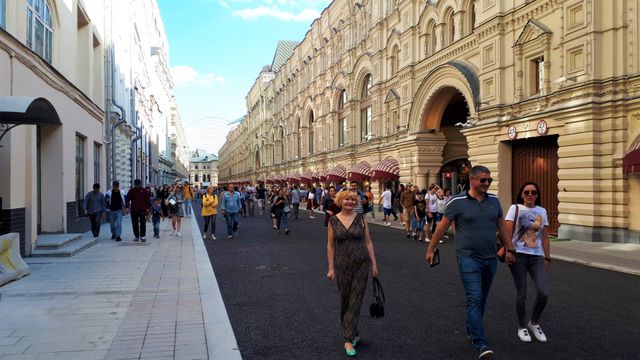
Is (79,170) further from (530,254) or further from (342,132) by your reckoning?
(342,132)

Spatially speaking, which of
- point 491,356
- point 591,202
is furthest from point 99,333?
point 591,202

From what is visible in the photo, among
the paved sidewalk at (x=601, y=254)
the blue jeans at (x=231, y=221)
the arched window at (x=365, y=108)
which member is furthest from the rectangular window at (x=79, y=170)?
the arched window at (x=365, y=108)

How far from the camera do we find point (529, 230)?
5.37 meters

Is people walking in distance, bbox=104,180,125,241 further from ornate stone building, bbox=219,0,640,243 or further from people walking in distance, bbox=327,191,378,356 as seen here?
ornate stone building, bbox=219,0,640,243

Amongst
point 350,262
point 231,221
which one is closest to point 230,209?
point 231,221

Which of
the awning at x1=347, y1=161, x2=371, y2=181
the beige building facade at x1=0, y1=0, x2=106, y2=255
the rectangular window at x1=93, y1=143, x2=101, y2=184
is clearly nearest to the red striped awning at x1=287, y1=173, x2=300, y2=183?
the awning at x1=347, y1=161, x2=371, y2=181

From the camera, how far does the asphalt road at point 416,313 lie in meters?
4.96

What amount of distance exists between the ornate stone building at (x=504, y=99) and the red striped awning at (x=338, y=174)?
0.21 meters

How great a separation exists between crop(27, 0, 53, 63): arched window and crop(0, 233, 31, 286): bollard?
520cm

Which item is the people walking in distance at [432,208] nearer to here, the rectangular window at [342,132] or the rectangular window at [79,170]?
the rectangular window at [79,170]

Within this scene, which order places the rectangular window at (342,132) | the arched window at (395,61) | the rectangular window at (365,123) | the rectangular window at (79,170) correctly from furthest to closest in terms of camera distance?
1. the rectangular window at (342,132)
2. the rectangular window at (365,123)
3. the arched window at (395,61)
4. the rectangular window at (79,170)

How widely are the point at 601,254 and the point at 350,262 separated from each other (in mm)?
9722

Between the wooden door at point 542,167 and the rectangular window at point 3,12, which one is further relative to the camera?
the wooden door at point 542,167

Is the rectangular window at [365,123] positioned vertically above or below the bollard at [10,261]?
above
